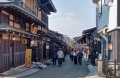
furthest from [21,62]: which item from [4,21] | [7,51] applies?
[4,21]

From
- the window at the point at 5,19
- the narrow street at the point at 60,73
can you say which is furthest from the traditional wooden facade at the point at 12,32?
the narrow street at the point at 60,73

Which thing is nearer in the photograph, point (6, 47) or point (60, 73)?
point (6, 47)

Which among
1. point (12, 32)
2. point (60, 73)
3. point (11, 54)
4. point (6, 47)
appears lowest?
point (60, 73)

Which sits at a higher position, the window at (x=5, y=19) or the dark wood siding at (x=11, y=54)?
the window at (x=5, y=19)

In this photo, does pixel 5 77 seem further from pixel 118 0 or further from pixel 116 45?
pixel 118 0

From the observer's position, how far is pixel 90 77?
1380 centimetres

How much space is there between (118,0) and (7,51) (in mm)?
8849

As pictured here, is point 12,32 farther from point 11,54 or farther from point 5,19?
point 11,54

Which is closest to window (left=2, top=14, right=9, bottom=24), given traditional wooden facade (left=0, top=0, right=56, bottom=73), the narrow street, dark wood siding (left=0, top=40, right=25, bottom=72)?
traditional wooden facade (left=0, top=0, right=56, bottom=73)

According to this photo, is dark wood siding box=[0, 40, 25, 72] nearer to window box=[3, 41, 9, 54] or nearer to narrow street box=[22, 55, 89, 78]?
window box=[3, 41, 9, 54]

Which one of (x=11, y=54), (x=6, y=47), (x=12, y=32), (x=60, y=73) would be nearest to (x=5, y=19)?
(x=12, y=32)

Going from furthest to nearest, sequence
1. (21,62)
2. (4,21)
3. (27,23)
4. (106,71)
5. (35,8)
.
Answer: (35,8), (27,23), (21,62), (4,21), (106,71)

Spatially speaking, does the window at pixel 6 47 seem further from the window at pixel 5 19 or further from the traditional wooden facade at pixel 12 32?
the window at pixel 5 19

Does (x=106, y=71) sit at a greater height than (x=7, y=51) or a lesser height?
lesser
